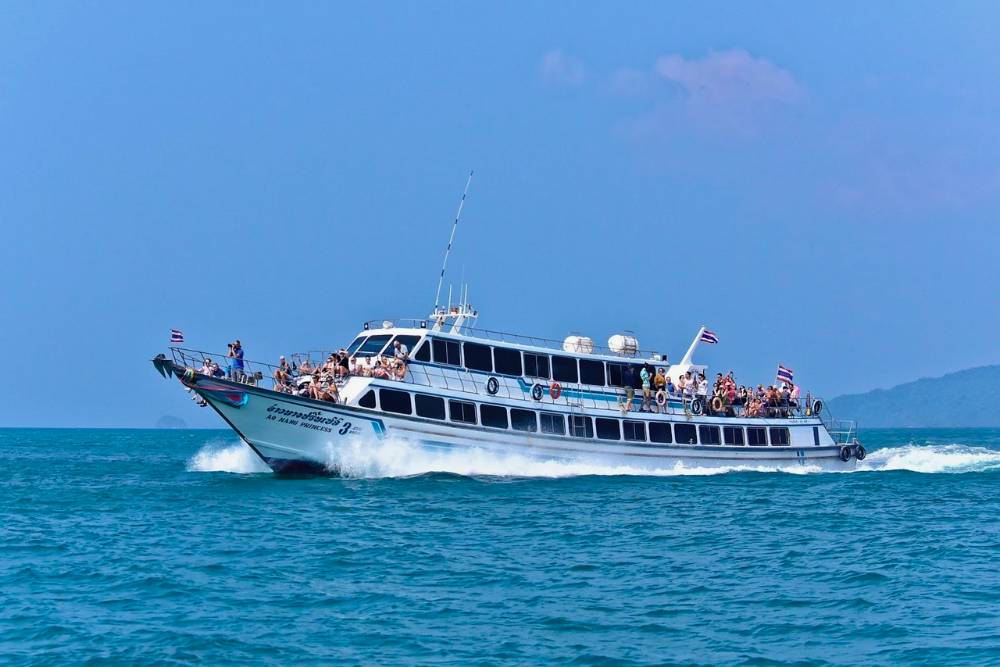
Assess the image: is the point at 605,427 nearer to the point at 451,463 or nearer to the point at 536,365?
the point at 536,365

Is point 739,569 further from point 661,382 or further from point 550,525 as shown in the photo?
point 661,382

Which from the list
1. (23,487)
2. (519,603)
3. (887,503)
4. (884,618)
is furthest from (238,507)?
(887,503)

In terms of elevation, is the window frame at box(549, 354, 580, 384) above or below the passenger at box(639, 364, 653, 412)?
above

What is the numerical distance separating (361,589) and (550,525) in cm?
831

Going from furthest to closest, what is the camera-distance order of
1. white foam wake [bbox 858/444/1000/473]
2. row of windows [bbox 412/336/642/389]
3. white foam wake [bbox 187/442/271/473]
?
white foam wake [bbox 858/444/1000/473]
white foam wake [bbox 187/442/271/473]
row of windows [bbox 412/336/642/389]

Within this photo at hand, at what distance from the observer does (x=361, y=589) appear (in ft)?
66.3

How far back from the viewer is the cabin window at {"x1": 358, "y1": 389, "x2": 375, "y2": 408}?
112 feet

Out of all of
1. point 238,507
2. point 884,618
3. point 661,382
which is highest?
point 661,382

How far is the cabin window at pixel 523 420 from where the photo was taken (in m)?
37.5

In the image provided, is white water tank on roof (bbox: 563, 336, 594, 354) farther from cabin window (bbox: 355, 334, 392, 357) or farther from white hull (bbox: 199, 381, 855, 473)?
cabin window (bbox: 355, 334, 392, 357)

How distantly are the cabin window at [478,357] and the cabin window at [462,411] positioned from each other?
5.60 feet

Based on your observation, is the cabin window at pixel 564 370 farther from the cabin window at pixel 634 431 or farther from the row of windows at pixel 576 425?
the cabin window at pixel 634 431

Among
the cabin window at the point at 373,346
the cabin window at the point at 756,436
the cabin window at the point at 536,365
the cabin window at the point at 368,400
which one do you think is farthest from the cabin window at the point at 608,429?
the cabin window at the point at 368,400

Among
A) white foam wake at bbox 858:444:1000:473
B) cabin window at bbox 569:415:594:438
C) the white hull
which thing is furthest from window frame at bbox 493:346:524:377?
white foam wake at bbox 858:444:1000:473
